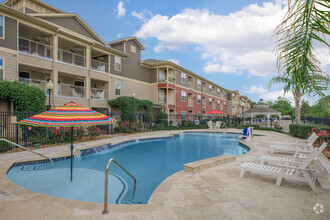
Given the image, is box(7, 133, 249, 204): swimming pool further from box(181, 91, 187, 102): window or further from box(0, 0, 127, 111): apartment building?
box(181, 91, 187, 102): window

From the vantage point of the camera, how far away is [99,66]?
18359mm

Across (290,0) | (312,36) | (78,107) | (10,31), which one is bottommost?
A: (78,107)

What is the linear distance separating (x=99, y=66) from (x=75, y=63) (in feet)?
7.11

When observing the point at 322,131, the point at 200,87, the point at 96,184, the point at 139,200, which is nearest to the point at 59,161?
the point at 96,184

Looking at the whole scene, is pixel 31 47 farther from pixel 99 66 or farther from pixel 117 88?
pixel 117 88

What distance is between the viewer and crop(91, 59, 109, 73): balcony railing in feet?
60.3

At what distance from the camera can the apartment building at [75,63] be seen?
12445 millimetres

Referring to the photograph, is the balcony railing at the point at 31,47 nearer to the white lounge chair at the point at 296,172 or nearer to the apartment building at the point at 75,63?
the apartment building at the point at 75,63

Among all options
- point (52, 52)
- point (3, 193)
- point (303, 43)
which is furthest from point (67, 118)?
point (52, 52)

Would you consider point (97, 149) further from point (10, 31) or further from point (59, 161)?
point (10, 31)

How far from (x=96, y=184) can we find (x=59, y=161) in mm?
2952

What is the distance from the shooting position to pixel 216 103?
132 feet

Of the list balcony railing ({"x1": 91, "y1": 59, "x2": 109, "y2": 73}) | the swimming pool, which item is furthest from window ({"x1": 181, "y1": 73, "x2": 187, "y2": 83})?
the swimming pool

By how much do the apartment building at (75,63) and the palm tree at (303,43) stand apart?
593 inches
